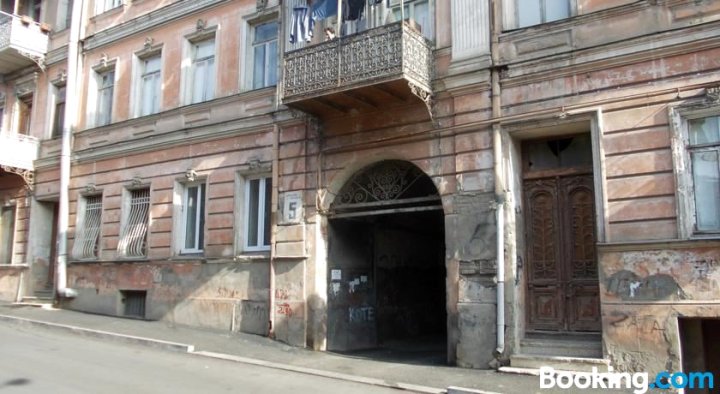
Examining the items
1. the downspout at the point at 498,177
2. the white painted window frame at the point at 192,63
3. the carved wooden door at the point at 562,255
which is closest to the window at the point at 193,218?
the white painted window frame at the point at 192,63

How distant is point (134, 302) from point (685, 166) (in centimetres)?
1291

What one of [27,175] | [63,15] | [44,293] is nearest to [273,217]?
[44,293]

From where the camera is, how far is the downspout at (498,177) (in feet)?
31.1

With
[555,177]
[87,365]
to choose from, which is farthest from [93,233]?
[555,177]

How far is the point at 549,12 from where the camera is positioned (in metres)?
10.2

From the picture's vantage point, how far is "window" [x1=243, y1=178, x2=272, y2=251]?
1345cm

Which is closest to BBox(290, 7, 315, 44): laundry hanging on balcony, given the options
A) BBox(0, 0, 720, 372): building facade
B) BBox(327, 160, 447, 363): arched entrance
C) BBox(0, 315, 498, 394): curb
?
BBox(0, 0, 720, 372): building facade

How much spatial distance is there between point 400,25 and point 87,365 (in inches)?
298

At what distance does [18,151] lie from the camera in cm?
1825

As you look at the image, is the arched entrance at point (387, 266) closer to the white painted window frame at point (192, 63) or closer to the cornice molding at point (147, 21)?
the white painted window frame at point (192, 63)

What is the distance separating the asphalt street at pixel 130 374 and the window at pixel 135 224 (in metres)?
4.21

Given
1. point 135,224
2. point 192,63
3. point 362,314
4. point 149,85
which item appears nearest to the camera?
point 362,314

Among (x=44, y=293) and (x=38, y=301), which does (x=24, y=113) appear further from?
(x=38, y=301)

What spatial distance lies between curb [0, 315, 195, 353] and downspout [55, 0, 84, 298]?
2244 millimetres
